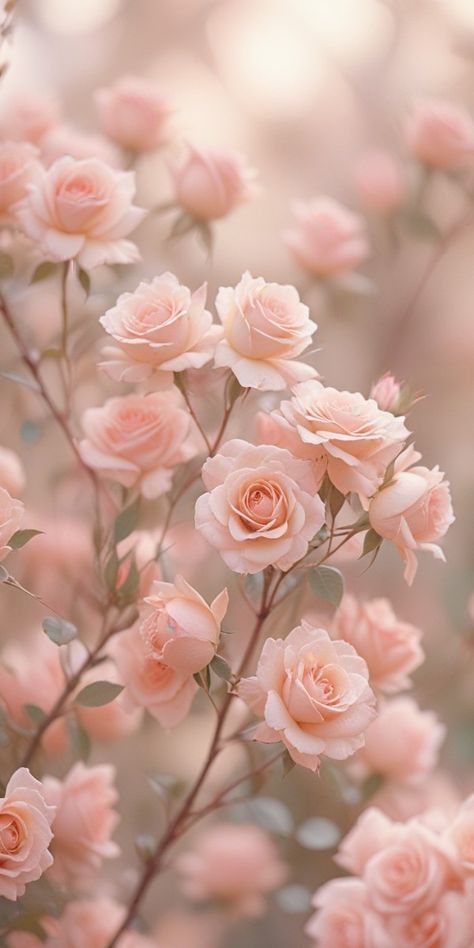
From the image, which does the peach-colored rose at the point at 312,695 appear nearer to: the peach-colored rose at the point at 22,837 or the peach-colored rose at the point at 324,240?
the peach-colored rose at the point at 22,837

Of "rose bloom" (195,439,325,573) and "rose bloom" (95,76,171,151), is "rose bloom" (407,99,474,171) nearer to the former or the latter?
"rose bloom" (95,76,171,151)

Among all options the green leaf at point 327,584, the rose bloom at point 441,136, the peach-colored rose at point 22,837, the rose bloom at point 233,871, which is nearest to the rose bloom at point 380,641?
the green leaf at point 327,584

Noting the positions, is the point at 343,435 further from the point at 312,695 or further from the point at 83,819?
the point at 83,819

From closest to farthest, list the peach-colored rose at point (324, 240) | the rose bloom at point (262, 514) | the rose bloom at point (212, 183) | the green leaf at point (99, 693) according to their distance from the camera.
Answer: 1. the rose bloom at point (262, 514)
2. the green leaf at point (99, 693)
3. the rose bloom at point (212, 183)
4. the peach-colored rose at point (324, 240)

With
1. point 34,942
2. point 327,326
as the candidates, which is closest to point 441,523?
point 34,942

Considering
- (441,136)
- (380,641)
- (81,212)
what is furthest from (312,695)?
(441,136)
